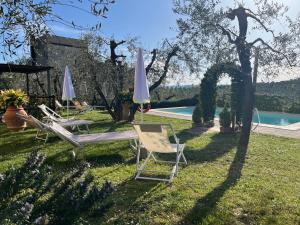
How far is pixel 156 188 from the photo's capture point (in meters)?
5.45

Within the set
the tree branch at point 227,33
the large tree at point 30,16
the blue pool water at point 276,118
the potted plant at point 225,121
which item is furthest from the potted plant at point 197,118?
the large tree at point 30,16

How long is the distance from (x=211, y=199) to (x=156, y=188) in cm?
96

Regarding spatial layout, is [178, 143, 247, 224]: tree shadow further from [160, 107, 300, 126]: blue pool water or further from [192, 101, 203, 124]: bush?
[160, 107, 300, 126]: blue pool water

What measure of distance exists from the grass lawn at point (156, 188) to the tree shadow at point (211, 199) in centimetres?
1

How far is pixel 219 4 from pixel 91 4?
25.3 ft

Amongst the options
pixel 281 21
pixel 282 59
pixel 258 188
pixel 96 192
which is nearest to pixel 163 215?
pixel 96 192

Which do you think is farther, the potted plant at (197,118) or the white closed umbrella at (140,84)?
the potted plant at (197,118)

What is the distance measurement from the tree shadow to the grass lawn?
13 mm

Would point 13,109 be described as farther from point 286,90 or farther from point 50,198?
point 286,90

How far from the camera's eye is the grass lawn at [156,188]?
310 centimetres

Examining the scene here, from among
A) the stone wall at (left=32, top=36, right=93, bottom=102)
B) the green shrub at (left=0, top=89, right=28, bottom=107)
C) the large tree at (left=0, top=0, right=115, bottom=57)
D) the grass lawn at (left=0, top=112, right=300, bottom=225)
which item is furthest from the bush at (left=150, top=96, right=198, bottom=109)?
the large tree at (left=0, top=0, right=115, bottom=57)

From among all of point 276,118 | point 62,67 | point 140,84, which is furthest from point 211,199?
point 62,67

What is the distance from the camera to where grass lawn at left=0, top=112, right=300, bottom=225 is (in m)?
3.10

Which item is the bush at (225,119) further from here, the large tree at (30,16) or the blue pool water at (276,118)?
the large tree at (30,16)
